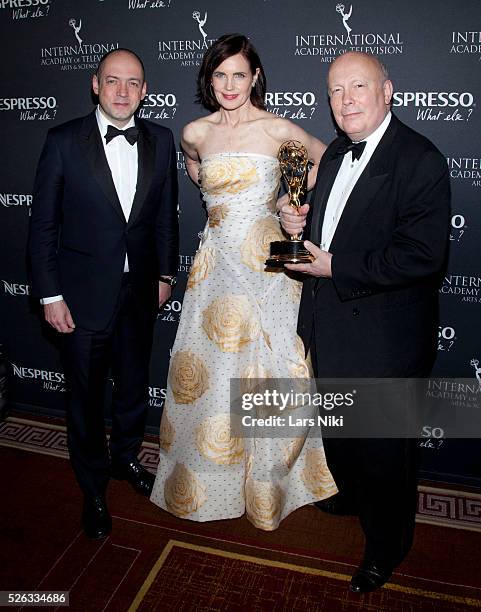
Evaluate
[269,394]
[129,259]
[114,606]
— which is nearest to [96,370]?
[129,259]

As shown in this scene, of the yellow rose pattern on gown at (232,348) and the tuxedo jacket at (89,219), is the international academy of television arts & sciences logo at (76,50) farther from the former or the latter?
the yellow rose pattern on gown at (232,348)

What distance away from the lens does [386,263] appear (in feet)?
7.06

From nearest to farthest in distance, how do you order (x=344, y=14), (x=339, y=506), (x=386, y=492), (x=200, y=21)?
(x=386, y=492)
(x=344, y=14)
(x=339, y=506)
(x=200, y=21)

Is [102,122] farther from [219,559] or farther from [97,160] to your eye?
[219,559]

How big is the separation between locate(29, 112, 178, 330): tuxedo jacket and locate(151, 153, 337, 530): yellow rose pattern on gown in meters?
0.27

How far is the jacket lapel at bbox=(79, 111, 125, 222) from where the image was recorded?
106 inches

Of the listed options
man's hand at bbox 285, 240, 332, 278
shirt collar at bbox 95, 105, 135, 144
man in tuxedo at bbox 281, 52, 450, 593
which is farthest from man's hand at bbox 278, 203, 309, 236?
shirt collar at bbox 95, 105, 135, 144

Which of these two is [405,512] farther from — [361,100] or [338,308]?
[361,100]

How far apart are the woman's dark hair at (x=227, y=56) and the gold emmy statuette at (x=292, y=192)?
400 millimetres

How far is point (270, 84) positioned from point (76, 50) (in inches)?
46.2

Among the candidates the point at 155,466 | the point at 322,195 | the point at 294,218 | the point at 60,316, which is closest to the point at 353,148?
the point at 322,195

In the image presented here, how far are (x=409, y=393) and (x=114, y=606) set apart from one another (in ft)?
4.84

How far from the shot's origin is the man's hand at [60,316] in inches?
108

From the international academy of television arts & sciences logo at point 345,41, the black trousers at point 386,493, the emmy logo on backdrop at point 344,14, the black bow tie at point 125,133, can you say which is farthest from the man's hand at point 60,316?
the emmy logo on backdrop at point 344,14
